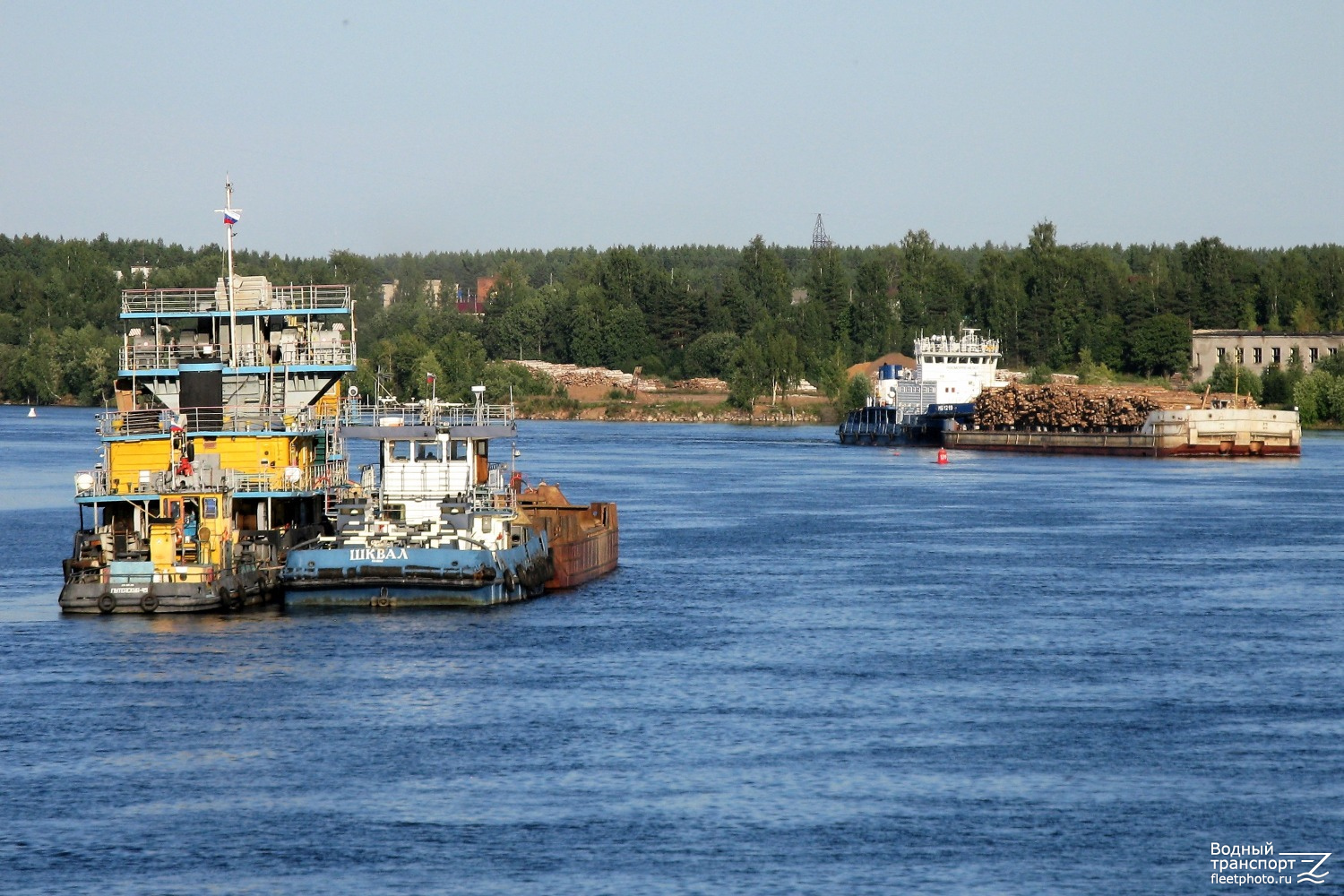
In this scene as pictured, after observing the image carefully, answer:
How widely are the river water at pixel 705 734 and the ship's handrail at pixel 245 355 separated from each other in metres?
8.15

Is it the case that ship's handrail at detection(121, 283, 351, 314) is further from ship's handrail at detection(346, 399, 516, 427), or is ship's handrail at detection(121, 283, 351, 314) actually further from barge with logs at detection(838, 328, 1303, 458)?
barge with logs at detection(838, 328, 1303, 458)

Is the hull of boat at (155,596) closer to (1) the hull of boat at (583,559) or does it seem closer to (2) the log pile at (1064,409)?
(1) the hull of boat at (583,559)

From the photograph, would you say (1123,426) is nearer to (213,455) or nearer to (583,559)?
(583,559)

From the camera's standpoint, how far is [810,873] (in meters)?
28.4

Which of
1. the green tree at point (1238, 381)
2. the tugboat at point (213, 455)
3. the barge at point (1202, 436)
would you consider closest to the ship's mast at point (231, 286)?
the tugboat at point (213, 455)

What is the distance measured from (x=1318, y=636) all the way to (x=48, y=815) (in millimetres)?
34329

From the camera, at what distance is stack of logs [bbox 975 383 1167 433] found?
15625cm

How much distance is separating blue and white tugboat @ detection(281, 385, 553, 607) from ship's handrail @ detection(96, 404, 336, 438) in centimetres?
244

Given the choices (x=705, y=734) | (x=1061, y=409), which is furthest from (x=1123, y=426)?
(x=705, y=734)

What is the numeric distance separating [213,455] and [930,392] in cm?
12325

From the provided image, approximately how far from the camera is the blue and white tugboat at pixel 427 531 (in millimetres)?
51062

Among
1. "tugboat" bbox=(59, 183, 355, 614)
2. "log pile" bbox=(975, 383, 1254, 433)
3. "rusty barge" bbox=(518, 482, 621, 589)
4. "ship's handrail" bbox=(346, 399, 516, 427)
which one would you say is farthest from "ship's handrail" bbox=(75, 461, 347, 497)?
"log pile" bbox=(975, 383, 1254, 433)

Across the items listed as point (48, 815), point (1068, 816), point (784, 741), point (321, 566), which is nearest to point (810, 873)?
point (1068, 816)

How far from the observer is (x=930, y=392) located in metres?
174
